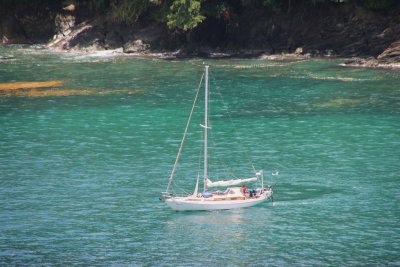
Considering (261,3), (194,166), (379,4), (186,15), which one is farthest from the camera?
(261,3)

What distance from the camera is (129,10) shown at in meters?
150

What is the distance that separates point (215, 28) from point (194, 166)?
72061 mm

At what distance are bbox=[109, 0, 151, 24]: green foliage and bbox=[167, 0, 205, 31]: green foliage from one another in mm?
9746

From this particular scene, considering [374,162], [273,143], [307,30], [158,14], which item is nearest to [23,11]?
[158,14]

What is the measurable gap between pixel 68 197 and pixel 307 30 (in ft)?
260

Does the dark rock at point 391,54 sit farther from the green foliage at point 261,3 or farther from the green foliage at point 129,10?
the green foliage at point 129,10

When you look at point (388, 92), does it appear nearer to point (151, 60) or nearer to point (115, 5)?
point (151, 60)

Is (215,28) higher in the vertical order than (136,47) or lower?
higher

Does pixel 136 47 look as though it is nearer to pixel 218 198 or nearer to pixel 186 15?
pixel 186 15

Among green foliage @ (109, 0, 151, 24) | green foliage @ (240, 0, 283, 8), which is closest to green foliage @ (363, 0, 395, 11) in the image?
green foliage @ (240, 0, 283, 8)

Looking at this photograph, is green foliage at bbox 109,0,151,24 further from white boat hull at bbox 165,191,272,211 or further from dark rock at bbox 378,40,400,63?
white boat hull at bbox 165,191,272,211

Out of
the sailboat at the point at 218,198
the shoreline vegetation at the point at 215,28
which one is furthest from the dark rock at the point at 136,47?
the sailboat at the point at 218,198

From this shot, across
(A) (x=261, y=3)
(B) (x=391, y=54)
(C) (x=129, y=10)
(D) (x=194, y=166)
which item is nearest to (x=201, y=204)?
(D) (x=194, y=166)

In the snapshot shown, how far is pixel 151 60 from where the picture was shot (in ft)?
466
